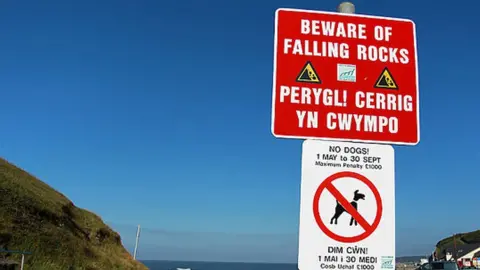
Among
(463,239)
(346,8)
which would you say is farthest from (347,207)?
(463,239)

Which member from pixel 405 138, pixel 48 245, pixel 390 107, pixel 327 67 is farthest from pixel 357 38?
pixel 48 245

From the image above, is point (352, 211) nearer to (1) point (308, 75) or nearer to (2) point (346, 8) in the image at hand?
(1) point (308, 75)

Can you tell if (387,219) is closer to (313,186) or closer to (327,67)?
(313,186)

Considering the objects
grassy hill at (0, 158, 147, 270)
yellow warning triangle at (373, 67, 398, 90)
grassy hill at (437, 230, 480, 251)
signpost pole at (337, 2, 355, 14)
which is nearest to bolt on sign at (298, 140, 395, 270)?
yellow warning triangle at (373, 67, 398, 90)

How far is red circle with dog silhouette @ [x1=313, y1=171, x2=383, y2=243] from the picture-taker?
3.43 m

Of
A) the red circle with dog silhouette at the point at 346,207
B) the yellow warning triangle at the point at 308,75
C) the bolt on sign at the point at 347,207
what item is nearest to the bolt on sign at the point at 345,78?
the yellow warning triangle at the point at 308,75

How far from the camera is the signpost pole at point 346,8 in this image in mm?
4070

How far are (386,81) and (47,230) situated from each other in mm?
21285

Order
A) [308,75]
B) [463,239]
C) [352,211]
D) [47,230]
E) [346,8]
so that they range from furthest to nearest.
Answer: [463,239], [47,230], [346,8], [308,75], [352,211]

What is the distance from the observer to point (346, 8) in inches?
161

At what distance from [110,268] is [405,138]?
23.9m

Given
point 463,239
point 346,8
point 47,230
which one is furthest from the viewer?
point 463,239

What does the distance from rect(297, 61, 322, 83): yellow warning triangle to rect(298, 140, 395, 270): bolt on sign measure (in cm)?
48

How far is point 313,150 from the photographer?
361 centimetres
